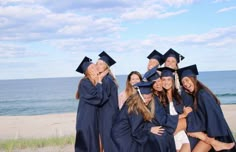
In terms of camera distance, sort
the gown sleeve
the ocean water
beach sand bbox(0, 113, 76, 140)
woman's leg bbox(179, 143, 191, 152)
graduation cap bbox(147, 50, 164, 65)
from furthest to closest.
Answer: the ocean water, beach sand bbox(0, 113, 76, 140), graduation cap bbox(147, 50, 164, 65), woman's leg bbox(179, 143, 191, 152), the gown sleeve

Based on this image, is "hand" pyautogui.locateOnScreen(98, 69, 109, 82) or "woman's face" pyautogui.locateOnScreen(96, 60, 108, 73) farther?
"woman's face" pyautogui.locateOnScreen(96, 60, 108, 73)

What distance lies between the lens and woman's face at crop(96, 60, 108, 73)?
732 cm

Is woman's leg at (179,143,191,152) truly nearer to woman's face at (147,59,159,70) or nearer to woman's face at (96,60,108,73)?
woman's face at (147,59,159,70)

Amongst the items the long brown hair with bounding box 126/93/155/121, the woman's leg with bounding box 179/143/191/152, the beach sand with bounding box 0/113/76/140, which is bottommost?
the beach sand with bounding box 0/113/76/140

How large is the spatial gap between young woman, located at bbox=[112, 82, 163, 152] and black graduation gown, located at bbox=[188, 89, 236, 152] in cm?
61

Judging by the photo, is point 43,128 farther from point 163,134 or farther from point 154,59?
point 163,134

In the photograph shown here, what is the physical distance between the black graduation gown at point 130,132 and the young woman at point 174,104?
64 centimetres

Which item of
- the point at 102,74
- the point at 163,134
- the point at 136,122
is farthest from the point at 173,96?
the point at 102,74

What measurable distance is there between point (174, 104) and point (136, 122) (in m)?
0.90

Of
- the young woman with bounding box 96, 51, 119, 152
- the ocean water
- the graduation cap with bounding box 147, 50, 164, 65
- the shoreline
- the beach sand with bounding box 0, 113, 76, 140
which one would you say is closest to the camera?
the young woman with bounding box 96, 51, 119, 152

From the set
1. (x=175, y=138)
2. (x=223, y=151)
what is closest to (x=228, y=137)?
(x=223, y=151)

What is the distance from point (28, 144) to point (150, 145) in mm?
5770

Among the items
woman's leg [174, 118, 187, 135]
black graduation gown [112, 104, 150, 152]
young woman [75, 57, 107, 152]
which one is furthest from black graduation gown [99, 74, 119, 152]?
woman's leg [174, 118, 187, 135]

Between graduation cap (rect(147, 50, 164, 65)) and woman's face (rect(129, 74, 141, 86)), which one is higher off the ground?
graduation cap (rect(147, 50, 164, 65))
